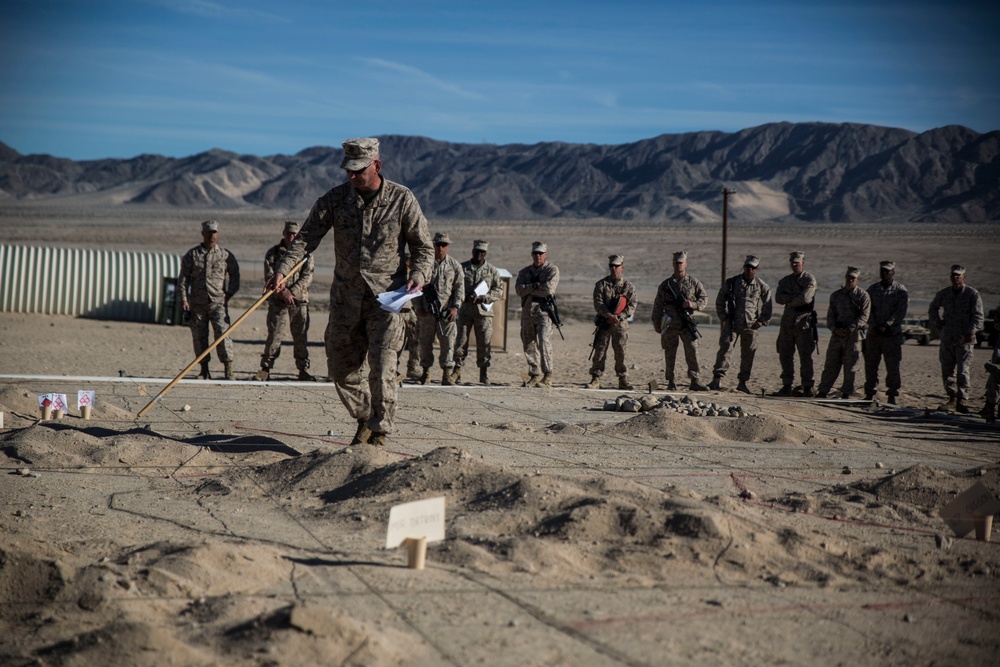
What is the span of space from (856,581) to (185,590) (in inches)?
115

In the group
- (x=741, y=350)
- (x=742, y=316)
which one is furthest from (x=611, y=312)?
(x=741, y=350)

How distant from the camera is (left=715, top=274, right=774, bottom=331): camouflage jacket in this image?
13.9 m

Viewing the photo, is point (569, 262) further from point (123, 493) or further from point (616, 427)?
point (123, 493)

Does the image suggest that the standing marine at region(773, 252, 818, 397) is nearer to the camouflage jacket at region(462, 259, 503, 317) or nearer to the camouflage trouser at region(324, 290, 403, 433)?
the camouflage jacket at region(462, 259, 503, 317)

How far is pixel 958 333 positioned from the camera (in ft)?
42.4

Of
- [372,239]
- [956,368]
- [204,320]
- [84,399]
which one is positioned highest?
[372,239]

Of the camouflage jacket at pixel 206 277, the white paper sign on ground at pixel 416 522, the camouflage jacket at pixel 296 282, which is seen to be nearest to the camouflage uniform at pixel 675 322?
the camouflage jacket at pixel 296 282

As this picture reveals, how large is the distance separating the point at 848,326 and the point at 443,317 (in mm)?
5148

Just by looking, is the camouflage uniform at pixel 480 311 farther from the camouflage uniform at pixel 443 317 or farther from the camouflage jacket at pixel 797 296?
the camouflage jacket at pixel 797 296

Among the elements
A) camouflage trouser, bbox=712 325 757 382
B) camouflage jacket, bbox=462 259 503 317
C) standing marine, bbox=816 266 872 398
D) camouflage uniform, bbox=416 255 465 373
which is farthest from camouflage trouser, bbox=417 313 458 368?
standing marine, bbox=816 266 872 398

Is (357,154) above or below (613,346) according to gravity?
above

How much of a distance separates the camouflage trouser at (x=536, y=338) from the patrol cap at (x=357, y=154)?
6.77 metres

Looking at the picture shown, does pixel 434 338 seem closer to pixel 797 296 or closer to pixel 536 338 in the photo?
pixel 536 338

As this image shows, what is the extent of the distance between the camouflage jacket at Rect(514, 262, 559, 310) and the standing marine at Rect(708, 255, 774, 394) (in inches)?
89.1
